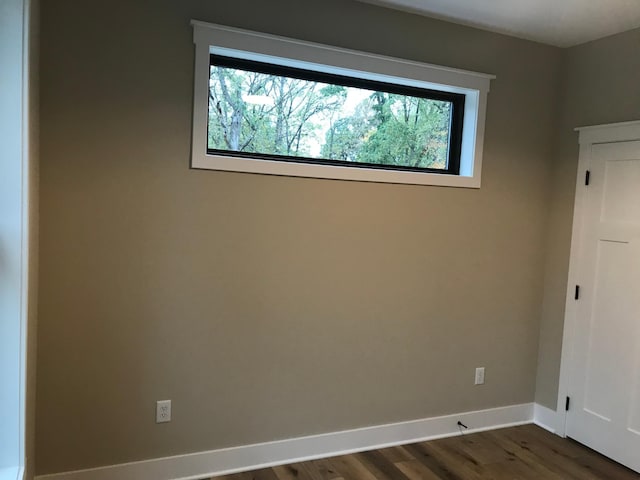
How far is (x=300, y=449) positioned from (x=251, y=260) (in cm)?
113

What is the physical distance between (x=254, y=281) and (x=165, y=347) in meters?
0.56

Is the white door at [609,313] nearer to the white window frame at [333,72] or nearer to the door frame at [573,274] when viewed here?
the door frame at [573,274]

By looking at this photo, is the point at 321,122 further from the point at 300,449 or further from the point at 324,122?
the point at 300,449

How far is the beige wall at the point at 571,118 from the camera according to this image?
2.96 meters

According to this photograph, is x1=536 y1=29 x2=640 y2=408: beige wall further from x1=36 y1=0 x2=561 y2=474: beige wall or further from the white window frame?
the white window frame

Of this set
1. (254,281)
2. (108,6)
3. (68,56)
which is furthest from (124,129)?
(254,281)

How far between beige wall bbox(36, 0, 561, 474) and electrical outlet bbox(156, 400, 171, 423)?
4 centimetres

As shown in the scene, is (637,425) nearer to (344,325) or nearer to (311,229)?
(344,325)

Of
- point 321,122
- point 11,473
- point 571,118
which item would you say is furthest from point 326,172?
point 11,473

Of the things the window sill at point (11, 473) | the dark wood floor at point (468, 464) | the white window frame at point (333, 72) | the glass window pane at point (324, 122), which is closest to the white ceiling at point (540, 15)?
the white window frame at point (333, 72)

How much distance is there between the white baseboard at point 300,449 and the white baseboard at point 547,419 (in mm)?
33

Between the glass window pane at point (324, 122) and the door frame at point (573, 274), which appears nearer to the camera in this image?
the glass window pane at point (324, 122)

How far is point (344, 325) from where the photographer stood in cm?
289

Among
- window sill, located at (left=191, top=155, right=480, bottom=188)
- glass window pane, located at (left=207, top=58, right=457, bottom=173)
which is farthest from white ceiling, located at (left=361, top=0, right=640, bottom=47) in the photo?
window sill, located at (left=191, top=155, right=480, bottom=188)
